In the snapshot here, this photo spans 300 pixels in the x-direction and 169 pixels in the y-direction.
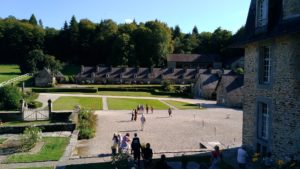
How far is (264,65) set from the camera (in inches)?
683

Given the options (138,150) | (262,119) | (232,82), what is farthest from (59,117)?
(232,82)

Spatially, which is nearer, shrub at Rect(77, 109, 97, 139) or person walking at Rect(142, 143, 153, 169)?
person walking at Rect(142, 143, 153, 169)

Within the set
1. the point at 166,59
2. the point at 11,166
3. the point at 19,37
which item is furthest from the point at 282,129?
the point at 19,37

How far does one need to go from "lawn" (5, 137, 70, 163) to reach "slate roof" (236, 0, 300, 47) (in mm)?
11393

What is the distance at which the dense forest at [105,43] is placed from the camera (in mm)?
100500

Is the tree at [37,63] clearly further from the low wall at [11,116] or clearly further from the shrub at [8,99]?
the low wall at [11,116]

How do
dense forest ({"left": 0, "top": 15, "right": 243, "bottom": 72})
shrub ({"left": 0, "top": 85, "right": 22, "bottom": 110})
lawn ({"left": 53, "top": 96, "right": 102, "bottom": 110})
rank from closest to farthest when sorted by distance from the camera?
shrub ({"left": 0, "top": 85, "right": 22, "bottom": 110})
lawn ({"left": 53, "top": 96, "right": 102, "bottom": 110})
dense forest ({"left": 0, "top": 15, "right": 243, "bottom": 72})

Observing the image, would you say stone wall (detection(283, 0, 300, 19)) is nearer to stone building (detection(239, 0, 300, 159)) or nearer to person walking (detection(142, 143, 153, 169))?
stone building (detection(239, 0, 300, 159))

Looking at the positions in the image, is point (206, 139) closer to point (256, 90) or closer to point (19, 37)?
point (256, 90)

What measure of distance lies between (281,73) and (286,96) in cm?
105

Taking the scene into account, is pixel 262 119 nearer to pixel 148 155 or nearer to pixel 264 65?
pixel 264 65

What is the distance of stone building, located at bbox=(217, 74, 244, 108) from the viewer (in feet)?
162

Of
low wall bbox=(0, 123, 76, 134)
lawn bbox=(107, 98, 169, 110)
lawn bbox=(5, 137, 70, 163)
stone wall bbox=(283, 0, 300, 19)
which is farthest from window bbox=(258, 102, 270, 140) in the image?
lawn bbox=(107, 98, 169, 110)

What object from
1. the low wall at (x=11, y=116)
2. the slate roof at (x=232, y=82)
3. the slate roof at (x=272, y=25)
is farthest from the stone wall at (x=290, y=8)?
the slate roof at (x=232, y=82)
